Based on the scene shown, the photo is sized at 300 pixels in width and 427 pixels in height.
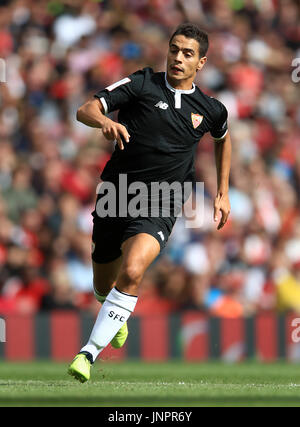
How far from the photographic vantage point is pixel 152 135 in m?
6.97

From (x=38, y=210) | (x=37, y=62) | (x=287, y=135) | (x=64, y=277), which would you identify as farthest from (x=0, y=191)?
(x=287, y=135)

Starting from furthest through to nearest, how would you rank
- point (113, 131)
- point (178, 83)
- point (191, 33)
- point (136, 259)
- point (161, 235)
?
point (178, 83)
point (191, 33)
point (161, 235)
point (136, 259)
point (113, 131)

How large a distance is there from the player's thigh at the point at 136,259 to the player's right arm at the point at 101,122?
0.72 m

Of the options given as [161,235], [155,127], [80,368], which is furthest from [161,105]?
[80,368]

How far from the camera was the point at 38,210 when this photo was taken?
12102 millimetres

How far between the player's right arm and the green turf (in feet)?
5.32

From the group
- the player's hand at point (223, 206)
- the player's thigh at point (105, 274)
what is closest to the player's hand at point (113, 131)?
the player's hand at point (223, 206)

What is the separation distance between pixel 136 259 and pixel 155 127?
109cm

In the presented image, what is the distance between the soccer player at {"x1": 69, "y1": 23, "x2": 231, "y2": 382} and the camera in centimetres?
653

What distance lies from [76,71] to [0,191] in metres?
2.68

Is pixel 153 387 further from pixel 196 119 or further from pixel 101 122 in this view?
pixel 196 119

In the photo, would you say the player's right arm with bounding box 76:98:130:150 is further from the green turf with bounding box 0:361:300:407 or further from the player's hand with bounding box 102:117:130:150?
the green turf with bounding box 0:361:300:407

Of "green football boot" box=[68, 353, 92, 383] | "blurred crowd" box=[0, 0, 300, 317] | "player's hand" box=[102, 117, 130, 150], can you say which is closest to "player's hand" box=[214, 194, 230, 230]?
"player's hand" box=[102, 117, 130, 150]

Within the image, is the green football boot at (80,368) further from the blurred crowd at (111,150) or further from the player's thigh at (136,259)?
the blurred crowd at (111,150)
